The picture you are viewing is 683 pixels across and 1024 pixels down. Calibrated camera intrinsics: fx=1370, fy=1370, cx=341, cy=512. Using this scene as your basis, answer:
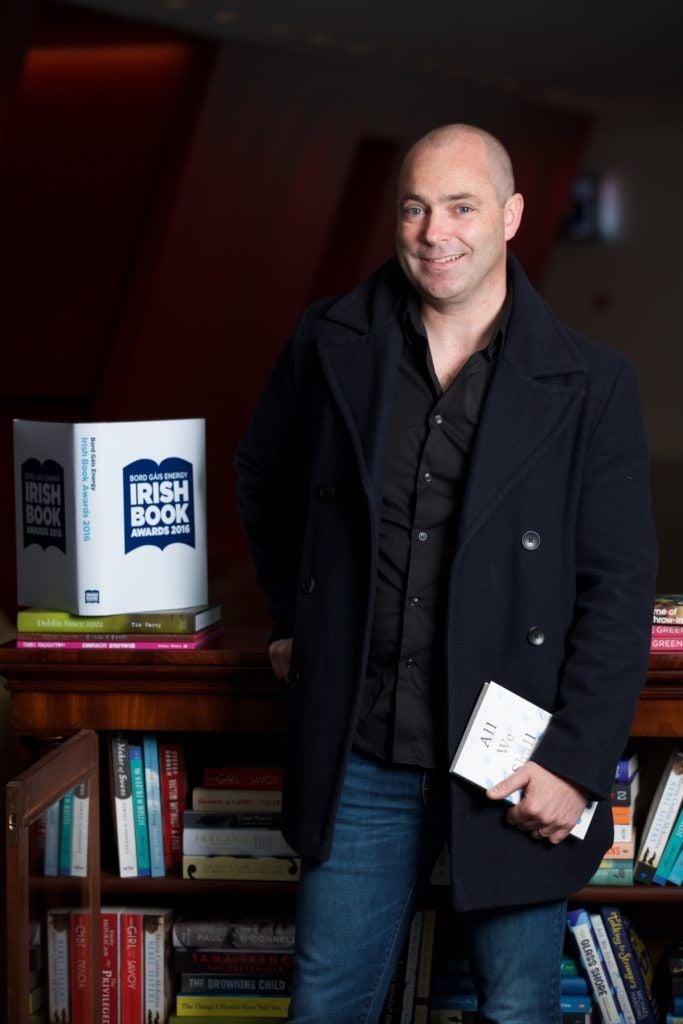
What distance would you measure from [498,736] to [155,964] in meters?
1.04

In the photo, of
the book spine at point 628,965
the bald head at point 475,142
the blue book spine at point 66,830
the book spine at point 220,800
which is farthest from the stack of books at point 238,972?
the bald head at point 475,142

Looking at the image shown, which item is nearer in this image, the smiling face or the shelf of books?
the smiling face

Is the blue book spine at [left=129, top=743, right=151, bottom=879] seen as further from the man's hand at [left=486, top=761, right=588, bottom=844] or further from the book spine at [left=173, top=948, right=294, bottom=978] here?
the man's hand at [left=486, top=761, right=588, bottom=844]

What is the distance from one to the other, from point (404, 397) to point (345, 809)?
2.03 feet

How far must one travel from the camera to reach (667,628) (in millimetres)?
2402

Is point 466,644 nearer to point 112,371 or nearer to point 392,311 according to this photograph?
point 392,311

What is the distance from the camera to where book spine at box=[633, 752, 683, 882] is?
250 centimetres

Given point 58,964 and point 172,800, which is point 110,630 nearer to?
point 172,800

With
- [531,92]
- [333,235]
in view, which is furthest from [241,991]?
[531,92]

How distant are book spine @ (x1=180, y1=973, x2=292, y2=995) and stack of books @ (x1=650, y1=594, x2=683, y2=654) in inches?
37.5

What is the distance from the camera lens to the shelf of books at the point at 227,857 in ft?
8.05

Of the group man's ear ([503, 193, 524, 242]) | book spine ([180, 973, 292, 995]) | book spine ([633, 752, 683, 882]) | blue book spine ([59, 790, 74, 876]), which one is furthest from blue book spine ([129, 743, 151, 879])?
man's ear ([503, 193, 524, 242])

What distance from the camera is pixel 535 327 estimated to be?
2041 mm

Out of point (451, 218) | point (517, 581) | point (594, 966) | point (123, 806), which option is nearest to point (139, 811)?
point (123, 806)
